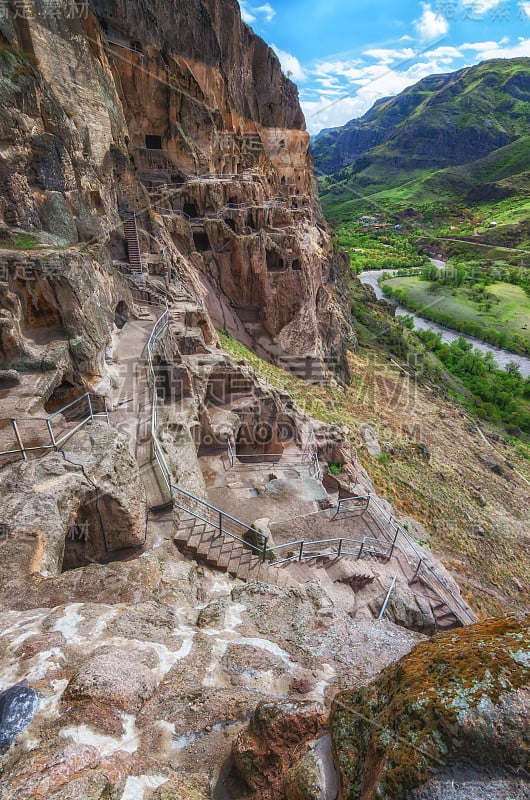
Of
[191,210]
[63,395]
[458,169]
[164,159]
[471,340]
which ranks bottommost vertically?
[471,340]

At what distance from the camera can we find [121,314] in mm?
16547

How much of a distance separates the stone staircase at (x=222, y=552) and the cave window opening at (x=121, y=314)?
9639 mm

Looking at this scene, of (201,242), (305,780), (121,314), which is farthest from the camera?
(201,242)

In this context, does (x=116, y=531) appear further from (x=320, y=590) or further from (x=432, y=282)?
(x=432, y=282)

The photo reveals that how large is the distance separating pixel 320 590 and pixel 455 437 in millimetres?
27577

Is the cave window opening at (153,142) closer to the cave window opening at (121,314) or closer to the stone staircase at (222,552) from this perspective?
the cave window opening at (121,314)

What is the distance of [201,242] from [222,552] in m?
23.3

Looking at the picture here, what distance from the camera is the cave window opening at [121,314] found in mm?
16078

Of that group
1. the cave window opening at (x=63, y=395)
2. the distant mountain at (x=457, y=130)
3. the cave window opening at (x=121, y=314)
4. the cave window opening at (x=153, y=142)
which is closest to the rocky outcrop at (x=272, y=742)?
the cave window opening at (x=63, y=395)

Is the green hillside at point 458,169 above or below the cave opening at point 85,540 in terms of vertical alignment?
above

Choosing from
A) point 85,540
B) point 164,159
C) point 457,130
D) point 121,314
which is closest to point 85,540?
point 85,540

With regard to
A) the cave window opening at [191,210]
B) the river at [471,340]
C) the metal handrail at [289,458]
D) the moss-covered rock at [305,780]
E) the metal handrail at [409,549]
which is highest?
the cave window opening at [191,210]

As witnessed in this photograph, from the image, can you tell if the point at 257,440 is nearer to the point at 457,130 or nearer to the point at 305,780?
the point at 305,780

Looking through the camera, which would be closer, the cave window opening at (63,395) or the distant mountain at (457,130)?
the cave window opening at (63,395)
